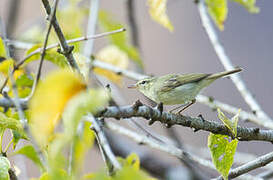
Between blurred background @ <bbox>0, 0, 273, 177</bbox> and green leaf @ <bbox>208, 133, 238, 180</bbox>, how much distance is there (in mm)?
3297

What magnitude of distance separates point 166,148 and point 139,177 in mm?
1107

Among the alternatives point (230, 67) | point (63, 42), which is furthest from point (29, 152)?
point (230, 67)

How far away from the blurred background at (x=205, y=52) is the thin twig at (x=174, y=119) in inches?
122

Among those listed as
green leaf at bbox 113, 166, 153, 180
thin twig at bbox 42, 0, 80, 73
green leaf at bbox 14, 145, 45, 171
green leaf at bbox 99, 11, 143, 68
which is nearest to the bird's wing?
green leaf at bbox 99, 11, 143, 68

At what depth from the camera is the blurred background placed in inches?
182

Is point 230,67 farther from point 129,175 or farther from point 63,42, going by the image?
point 129,175

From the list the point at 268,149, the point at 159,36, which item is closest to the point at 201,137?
the point at 268,149

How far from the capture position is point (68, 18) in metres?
2.59

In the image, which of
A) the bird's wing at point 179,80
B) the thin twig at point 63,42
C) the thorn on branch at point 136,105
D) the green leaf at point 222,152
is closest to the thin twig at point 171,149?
the green leaf at point 222,152

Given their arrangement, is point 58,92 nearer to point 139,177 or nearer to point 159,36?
point 139,177

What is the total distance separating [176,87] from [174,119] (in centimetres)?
110

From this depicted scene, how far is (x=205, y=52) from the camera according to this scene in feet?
16.9

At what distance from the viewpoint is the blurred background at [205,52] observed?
4.63 meters

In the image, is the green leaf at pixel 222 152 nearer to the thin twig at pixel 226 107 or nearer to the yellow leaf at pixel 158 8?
the thin twig at pixel 226 107
